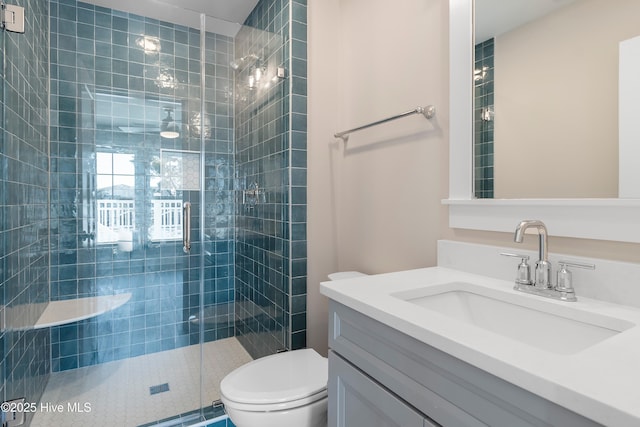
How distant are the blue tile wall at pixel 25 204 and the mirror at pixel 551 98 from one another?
188 centimetres

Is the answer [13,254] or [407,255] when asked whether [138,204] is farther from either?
[407,255]

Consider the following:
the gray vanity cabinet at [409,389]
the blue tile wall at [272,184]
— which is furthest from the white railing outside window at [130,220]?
the gray vanity cabinet at [409,389]

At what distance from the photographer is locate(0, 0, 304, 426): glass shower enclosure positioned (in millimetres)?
1907

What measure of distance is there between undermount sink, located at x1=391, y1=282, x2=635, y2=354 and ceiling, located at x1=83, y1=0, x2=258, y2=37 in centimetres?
218

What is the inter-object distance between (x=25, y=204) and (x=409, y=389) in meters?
1.94

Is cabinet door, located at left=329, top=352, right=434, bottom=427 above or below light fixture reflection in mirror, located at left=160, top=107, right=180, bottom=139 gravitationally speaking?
below

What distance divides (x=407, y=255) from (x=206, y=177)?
4.89 feet

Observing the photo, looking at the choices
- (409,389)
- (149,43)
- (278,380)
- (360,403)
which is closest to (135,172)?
(149,43)

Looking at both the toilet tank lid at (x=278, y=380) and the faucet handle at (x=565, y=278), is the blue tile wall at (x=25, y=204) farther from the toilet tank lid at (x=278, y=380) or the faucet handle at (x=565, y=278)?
the faucet handle at (x=565, y=278)

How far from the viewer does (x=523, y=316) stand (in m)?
0.93

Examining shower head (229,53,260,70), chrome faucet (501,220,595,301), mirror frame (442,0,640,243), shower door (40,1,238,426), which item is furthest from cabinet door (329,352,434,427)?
shower head (229,53,260,70)

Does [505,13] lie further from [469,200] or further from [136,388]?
[136,388]

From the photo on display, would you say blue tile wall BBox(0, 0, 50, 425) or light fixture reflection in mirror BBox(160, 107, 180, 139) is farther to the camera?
light fixture reflection in mirror BBox(160, 107, 180, 139)

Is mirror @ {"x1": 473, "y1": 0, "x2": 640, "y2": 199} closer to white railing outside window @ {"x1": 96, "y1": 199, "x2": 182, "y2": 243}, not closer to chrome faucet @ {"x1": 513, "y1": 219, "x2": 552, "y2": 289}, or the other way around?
chrome faucet @ {"x1": 513, "y1": 219, "x2": 552, "y2": 289}
